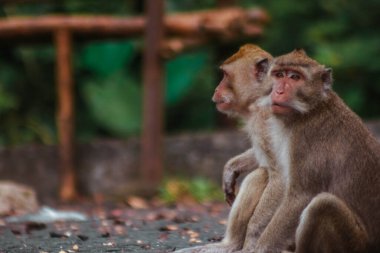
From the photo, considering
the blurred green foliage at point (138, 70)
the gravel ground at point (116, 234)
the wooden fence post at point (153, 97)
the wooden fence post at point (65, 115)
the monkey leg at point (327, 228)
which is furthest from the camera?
the blurred green foliage at point (138, 70)

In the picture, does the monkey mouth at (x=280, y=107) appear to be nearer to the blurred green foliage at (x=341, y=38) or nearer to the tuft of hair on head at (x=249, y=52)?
the tuft of hair on head at (x=249, y=52)

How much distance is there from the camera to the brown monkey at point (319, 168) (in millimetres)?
5656

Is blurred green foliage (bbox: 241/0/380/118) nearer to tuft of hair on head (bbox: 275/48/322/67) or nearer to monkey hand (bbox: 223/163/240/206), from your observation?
monkey hand (bbox: 223/163/240/206)

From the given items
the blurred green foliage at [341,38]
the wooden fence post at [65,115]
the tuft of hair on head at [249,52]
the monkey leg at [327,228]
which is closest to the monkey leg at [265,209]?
the monkey leg at [327,228]

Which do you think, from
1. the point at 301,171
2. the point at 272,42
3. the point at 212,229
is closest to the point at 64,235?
the point at 212,229

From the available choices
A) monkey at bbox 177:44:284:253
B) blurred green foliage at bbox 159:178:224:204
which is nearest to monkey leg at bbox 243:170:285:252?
monkey at bbox 177:44:284:253

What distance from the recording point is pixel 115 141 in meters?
12.8

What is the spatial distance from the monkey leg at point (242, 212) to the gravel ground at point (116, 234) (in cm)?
41

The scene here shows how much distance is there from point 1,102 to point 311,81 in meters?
8.38

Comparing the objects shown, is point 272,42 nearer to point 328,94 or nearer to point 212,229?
point 212,229

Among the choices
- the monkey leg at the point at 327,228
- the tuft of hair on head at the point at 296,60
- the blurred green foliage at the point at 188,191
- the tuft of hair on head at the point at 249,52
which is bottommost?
the monkey leg at the point at 327,228

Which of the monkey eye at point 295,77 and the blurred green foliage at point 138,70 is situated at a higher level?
the blurred green foliage at point 138,70

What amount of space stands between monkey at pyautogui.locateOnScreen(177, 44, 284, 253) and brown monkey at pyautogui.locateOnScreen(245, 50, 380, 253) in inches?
10.1

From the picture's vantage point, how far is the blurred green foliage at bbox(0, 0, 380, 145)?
14.3 meters
